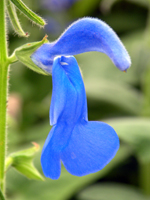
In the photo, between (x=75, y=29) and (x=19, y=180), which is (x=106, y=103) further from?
(x=75, y=29)

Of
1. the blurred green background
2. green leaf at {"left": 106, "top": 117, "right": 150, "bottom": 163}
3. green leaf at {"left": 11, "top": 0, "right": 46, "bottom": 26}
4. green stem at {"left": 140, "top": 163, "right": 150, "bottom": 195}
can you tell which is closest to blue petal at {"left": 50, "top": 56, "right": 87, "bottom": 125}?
green leaf at {"left": 11, "top": 0, "right": 46, "bottom": 26}

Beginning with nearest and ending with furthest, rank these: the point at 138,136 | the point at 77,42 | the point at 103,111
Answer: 1. the point at 77,42
2. the point at 138,136
3. the point at 103,111

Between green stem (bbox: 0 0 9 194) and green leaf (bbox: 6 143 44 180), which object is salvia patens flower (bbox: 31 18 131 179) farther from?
green leaf (bbox: 6 143 44 180)

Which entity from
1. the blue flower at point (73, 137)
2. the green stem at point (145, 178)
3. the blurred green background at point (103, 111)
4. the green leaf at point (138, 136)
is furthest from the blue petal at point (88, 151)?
the green stem at point (145, 178)

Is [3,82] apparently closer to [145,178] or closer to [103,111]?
[145,178]

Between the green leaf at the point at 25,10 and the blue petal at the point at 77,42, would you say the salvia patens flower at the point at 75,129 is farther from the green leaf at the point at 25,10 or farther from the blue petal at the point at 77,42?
the green leaf at the point at 25,10

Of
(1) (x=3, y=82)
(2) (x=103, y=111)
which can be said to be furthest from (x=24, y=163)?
(2) (x=103, y=111)
